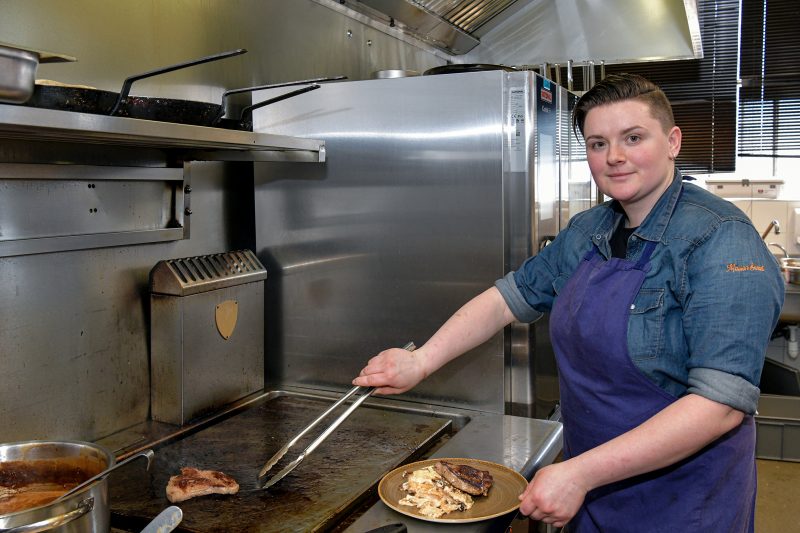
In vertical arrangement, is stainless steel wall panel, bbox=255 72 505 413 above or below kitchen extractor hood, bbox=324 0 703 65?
below

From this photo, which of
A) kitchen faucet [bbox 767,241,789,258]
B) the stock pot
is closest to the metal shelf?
the stock pot

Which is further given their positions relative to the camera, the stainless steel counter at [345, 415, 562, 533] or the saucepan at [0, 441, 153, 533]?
the stainless steel counter at [345, 415, 562, 533]

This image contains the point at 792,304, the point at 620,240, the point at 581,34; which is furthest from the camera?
the point at 792,304

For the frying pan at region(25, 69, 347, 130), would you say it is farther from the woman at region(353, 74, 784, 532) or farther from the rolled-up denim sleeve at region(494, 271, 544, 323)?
the rolled-up denim sleeve at region(494, 271, 544, 323)

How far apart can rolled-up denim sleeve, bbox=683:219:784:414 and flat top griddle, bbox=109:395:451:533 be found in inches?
30.6

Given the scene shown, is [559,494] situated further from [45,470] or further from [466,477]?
[45,470]

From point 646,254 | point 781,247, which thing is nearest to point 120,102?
point 646,254

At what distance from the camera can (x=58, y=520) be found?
3.87ft

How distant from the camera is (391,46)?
11.5ft

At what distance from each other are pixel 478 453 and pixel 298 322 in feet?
2.89

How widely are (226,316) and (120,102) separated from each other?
91cm

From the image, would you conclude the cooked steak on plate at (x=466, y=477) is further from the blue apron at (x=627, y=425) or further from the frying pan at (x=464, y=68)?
the frying pan at (x=464, y=68)

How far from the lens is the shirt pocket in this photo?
59.6 inches

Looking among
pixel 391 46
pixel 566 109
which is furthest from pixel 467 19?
pixel 566 109
